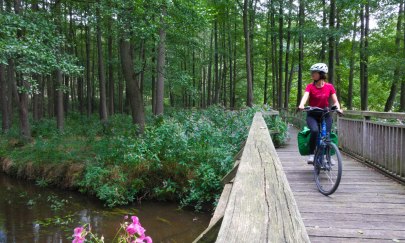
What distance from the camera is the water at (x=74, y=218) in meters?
7.59

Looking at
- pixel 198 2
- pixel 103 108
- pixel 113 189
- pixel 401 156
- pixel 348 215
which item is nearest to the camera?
pixel 348 215

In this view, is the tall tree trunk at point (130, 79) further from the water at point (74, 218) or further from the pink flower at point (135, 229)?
the pink flower at point (135, 229)

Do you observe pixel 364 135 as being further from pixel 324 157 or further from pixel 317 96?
pixel 324 157

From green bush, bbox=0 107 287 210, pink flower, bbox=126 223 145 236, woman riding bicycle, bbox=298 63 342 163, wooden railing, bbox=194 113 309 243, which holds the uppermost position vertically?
woman riding bicycle, bbox=298 63 342 163

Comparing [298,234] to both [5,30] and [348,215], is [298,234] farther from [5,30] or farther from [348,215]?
[5,30]

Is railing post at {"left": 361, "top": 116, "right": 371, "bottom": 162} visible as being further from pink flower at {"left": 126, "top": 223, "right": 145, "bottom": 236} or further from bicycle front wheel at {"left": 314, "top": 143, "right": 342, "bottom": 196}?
pink flower at {"left": 126, "top": 223, "right": 145, "bottom": 236}

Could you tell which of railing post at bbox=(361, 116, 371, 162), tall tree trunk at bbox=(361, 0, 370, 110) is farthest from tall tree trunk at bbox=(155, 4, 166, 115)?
tall tree trunk at bbox=(361, 0, 370, 110)

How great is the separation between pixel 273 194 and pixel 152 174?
8.58m

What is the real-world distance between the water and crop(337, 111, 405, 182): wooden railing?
163 inches

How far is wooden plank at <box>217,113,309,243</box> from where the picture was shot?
3.53 ft

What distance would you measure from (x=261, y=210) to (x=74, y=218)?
8.58 meters

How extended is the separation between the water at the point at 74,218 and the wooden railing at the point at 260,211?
19.4 ft

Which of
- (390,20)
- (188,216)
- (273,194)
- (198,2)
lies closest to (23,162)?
(188,216)

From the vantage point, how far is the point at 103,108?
19922mm
